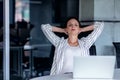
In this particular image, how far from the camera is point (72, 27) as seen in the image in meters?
3.98

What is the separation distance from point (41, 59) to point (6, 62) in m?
0.94

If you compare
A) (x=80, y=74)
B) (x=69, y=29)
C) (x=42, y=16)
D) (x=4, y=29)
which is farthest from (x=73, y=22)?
(x=42, y=16)

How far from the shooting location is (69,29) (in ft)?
13.1

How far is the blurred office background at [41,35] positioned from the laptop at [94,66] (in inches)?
111

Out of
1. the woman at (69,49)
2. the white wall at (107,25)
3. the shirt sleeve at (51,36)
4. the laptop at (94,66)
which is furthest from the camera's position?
the white wall at (107,25)

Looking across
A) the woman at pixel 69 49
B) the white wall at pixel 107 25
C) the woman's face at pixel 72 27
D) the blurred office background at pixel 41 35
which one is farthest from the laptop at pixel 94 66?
the white wall at pixel 107 25

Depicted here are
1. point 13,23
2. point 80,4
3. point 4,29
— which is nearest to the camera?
point 4,29

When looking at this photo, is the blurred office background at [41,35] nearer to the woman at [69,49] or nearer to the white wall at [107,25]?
the white wall at [107,25]

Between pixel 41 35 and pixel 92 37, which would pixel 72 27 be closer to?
pixel 92 37

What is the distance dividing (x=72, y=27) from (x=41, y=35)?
9.10 feet

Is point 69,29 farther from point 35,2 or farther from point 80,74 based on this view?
point 35,2

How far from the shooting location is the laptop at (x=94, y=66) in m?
2.90

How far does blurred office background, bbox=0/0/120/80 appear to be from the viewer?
6016 mm

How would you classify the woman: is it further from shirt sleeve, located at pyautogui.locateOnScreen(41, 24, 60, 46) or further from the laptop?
the laptop
